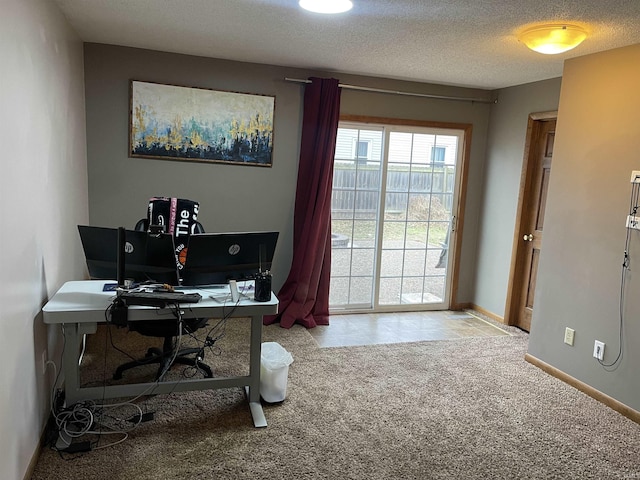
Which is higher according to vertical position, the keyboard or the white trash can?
the keyboard

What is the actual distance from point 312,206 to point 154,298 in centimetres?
217

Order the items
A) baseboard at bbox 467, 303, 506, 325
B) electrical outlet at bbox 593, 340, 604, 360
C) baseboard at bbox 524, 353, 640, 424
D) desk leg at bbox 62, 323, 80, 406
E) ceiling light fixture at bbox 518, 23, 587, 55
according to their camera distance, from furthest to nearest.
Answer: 1. baseboard at bbox 467, 303, 506, 325
2. electrical outlet at bbox 593, 340, 604, 360
3. baseboard at bbox 524, 353, 640, 424
4. ceiling light fixture at bbox 518, 23, 587, 55
5. desk leg at bbox 62, 323, 80, 406

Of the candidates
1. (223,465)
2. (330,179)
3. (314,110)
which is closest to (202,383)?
(223,465)

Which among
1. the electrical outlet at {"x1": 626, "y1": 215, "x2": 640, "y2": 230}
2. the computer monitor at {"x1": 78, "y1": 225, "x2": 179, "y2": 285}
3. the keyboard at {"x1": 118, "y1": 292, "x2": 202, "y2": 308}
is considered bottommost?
the keyboard at {"x1": 118, "y1": 292, "x2": 202, "y2": 308}

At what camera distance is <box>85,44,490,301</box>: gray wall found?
12.9ft

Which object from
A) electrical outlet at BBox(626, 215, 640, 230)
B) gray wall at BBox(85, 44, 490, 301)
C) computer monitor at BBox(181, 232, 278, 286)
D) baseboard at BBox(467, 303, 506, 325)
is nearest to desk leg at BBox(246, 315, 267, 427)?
computer monitor at BBox(181, 232, 278, 286)

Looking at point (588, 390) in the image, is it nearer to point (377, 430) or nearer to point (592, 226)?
point (592, 226)

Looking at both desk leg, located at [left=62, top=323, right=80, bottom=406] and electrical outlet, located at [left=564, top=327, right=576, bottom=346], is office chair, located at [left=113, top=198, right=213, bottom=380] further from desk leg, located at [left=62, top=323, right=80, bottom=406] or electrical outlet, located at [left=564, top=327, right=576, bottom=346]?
electrical outlet, located at [left=564, top=327, right=576, bottom=346]

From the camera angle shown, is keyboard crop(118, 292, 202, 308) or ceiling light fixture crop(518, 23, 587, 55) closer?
keyboard crop(118, 292, 202, 308)

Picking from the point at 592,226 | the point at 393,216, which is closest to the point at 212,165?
the point at 393,216

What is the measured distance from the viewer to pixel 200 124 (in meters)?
4.14

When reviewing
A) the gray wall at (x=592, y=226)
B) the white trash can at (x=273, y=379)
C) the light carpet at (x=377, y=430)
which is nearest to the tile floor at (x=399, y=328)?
the light carpet at (x=377, y=430)

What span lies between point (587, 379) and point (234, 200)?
3172 millimetres

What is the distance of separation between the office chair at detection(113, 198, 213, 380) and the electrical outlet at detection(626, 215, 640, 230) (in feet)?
9.18
